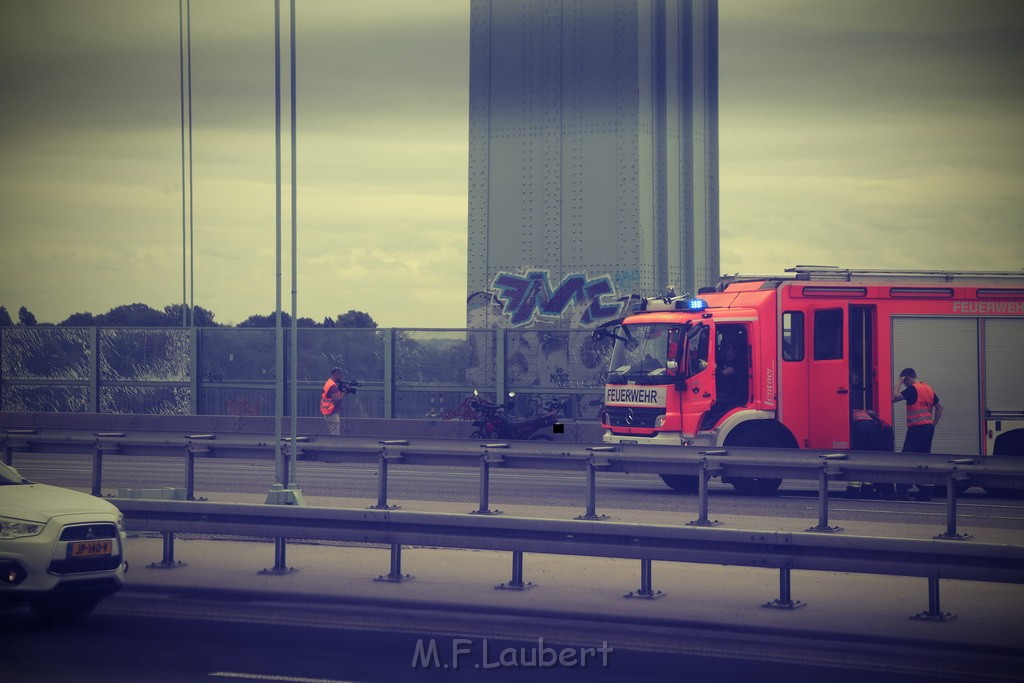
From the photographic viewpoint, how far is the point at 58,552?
9266 mm

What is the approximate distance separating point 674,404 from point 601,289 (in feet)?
39.7

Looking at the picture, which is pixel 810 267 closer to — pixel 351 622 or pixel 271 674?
pixel 351 622

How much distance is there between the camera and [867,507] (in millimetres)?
18016

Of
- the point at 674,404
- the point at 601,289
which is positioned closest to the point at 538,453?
the point at 674,404

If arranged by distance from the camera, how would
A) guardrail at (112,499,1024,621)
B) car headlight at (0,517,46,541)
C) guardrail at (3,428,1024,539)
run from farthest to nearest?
guardrail at (3,428,1024,539), car headlight at (0,517,46,541), guardrail at (112,499,1024,621)

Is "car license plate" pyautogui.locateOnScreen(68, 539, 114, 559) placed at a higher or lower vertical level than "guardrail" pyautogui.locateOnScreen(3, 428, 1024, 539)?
lower

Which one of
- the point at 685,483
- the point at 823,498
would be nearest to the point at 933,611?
the point at 823,498

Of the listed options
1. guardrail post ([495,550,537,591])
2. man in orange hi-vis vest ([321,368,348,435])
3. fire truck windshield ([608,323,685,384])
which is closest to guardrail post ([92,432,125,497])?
guardrail post ([495,550,537,591])

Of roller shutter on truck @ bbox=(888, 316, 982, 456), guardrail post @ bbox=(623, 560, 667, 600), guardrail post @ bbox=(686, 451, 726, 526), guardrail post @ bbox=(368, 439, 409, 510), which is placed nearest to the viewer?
guardrail post @ bbox=(623, 560, 667, 600)

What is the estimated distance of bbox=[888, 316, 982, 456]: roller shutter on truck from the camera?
20219 mm

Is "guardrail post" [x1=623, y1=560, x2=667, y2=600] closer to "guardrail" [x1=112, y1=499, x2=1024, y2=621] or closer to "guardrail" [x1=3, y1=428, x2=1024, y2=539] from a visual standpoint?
"guardrail" [x1=112, y1=499, x2=1024, y2=621]

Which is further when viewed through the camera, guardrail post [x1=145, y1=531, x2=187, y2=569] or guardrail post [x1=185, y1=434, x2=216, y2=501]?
guardrail post [x1=185, y1=434, x2=216, y2=501]

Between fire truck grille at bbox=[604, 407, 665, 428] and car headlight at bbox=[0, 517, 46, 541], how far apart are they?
12.3m

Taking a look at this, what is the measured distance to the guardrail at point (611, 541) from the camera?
29.8 ft
